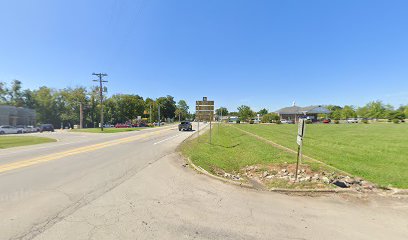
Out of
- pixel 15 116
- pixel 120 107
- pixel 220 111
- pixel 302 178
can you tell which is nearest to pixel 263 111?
pixel 220 111

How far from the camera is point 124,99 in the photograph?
83125mm

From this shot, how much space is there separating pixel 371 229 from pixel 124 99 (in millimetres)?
85963

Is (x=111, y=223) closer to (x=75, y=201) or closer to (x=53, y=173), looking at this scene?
(x=75, y=201)

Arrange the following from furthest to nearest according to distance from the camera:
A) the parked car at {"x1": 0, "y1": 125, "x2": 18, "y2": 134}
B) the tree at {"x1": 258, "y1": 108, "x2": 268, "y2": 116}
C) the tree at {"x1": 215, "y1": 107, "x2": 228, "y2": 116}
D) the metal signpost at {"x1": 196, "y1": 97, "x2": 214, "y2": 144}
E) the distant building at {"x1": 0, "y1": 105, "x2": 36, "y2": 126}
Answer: the tree at {"x1": 258, "y1": 108, "x2": 268, "y2": 116} → the tree at {"x1": 215, "y1": 107, "x2": 228, "y2": 116} → the distant building at {"x1": 0, "y1": 105, "x2": 36, "y2": 126} → the parked car at {"x1": 0, "y1": 125, "x2": 18, "y2": 134} → the metal signpost at {"x1": 196, "y1": 97, "x2": 214, "y2": 144}

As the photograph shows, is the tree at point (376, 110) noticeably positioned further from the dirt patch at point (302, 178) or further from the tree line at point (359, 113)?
the dirt patch at point (302, 178)

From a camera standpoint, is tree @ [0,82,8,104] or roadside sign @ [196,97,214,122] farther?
tree @ [0,82,8,104]

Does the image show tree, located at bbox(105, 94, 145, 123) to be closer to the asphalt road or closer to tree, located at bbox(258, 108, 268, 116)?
the asphalt road

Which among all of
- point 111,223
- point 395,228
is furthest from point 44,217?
point 395,228

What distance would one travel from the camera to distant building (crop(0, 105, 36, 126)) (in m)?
54.6

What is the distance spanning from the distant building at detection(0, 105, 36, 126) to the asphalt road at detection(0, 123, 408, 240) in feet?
206

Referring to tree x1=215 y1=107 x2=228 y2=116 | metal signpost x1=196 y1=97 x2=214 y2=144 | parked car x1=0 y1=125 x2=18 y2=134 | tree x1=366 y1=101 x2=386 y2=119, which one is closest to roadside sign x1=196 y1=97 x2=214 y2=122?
metal signpost x1=196 y1=97 x2=214 y2=144

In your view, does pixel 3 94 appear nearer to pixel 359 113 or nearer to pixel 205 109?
pixel 205 109

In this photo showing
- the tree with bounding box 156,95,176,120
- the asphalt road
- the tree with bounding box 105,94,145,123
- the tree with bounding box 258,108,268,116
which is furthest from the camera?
the tree with bounding box 258,108,268,116

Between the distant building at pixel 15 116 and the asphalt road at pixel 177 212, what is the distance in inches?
2472
